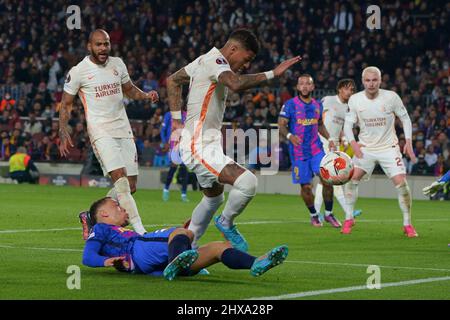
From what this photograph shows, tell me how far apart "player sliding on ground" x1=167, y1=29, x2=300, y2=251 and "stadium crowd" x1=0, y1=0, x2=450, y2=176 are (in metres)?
17.7

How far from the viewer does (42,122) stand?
1358 inches

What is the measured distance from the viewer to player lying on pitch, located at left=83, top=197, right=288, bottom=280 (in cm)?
866

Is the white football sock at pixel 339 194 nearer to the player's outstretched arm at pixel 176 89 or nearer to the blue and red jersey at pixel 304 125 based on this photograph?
the blue and red jersey at pixel 304 125

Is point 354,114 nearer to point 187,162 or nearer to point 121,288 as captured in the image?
point 187,162

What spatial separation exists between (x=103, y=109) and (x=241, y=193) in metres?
3.23

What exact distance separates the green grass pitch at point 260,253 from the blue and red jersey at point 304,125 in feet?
3.82

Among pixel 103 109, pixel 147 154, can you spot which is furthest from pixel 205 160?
pixel 147 154

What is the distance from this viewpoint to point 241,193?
34.5 feet

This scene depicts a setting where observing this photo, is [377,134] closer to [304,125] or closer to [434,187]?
[304,125]

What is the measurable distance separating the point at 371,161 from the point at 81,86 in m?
5.03

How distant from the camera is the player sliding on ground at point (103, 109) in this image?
511 inches

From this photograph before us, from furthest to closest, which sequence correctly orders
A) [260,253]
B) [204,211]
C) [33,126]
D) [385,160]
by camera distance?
[33,126]
[385,160]
[260,253]
[204,211]

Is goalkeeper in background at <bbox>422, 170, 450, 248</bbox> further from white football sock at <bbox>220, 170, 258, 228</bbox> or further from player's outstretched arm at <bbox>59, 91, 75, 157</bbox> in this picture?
player's outstretched arm at <bbox>59, 91, 75, 157</bbox>
